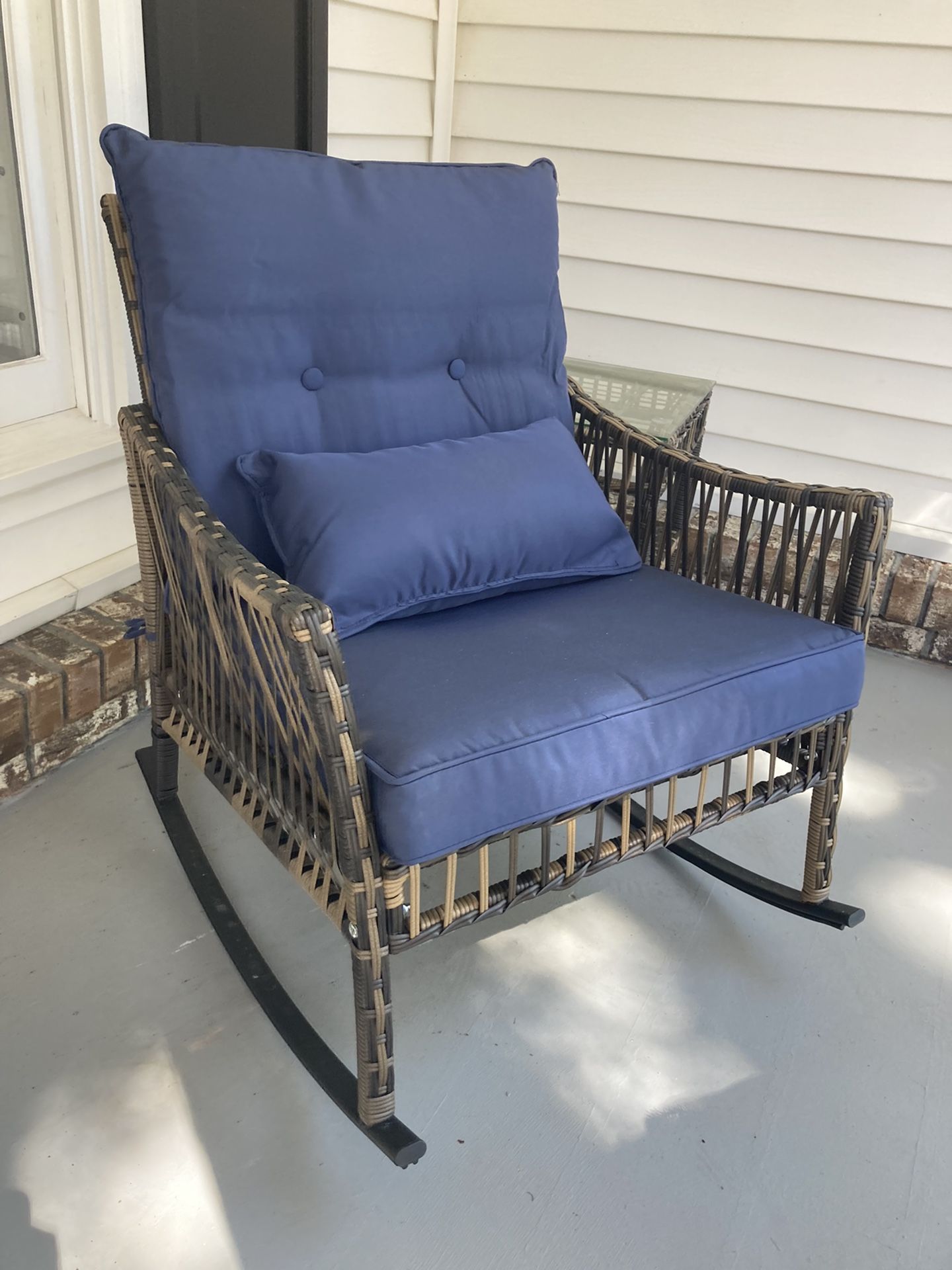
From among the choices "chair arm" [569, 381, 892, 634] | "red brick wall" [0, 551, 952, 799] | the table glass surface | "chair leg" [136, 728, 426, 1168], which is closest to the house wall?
the table glass surface

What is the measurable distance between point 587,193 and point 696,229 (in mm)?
273

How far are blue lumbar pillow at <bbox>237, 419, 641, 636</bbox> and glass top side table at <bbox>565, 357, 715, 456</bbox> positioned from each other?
1.76 ft

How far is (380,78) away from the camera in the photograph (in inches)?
90.8

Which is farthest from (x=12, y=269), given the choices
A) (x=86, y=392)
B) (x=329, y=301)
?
(x=329, y=301)

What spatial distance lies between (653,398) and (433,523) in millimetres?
1023

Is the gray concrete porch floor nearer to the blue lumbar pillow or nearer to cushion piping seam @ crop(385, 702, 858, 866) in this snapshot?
cushion piping seam @ crop(385, 702, 858, 866)

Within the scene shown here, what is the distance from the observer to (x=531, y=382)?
5.32 ft

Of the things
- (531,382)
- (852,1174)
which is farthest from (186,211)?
(852,1174)

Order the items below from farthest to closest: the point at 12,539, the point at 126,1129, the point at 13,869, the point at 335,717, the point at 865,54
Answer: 1. the point at 865,54
2. the point at 12,539
3. the point at 13,869
4. the point at 126,1129
5. the point at 335,717

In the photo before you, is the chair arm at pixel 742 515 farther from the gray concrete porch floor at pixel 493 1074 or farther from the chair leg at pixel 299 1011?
the chair leg at pixel 299 1011

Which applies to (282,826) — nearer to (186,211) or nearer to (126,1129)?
(126,1129)

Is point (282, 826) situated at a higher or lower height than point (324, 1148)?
higher

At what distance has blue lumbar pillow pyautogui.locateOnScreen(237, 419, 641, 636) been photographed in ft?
4.10

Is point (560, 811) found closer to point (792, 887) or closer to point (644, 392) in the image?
point (792, 887)
